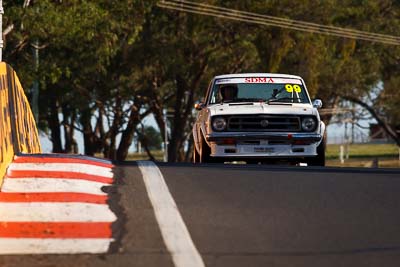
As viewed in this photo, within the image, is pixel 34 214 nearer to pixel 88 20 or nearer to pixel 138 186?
pixel 138 186

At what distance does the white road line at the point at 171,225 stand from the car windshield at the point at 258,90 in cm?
501

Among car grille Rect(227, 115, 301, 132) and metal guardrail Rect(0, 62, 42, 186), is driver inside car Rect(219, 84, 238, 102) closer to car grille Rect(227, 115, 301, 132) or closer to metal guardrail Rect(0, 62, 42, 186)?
car grille Rect(227, 115, 301, 132)

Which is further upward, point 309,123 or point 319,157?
point 309,123

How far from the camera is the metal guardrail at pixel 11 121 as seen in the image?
1134 cm

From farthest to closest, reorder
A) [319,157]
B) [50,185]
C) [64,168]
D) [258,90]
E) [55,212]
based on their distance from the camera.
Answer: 1. [258,90]
2. [319,157]
3. [64,168]
4. [50,185]
5. [55,212]

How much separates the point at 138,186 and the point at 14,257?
10.8ft

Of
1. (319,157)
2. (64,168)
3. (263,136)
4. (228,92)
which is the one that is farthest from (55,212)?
(228,92)

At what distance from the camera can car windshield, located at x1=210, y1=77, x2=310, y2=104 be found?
656 inches

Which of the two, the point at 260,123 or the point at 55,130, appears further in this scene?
the point at 55,130

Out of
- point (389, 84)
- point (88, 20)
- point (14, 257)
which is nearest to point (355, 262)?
point (14, 257)

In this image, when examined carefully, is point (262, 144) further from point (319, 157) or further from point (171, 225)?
point (171, 225)

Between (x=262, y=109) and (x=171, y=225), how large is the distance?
7222 millimetres

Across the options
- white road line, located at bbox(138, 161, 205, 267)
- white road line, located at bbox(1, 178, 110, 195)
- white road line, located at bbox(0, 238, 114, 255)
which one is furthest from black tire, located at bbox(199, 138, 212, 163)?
white road line, located at bbox(0, 238, 114, 255)

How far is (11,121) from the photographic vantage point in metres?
12.8
